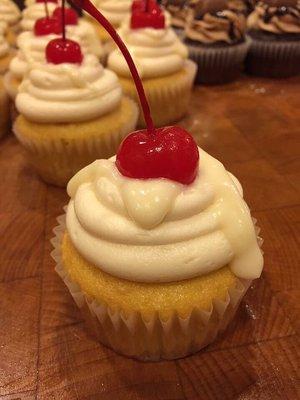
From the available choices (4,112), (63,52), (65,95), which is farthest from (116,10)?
(65,95)

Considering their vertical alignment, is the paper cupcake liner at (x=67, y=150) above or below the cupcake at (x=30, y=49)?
below

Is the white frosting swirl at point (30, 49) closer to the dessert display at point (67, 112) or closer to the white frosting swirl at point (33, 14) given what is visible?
the dessert display at point (67, 112)

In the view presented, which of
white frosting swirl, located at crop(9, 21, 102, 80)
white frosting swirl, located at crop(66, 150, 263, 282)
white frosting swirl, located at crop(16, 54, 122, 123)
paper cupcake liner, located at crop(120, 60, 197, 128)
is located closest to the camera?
white frosting swirl, located at crop(66, 150, 263, 282)

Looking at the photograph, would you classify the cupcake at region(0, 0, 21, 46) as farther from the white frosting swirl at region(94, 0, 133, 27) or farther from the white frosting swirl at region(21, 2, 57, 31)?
the white frosting swirl at region(94, 0, 133, 27)

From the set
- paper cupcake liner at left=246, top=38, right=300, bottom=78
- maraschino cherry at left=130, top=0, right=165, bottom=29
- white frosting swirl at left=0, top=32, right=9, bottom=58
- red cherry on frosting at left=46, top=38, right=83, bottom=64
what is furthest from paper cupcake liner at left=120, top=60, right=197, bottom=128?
white frosting swirl at left=0, top=32, right=9, bottom=58

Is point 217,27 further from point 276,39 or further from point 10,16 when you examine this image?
point 10,16

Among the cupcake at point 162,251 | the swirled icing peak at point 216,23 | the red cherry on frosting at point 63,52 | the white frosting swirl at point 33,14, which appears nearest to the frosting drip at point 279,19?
the swirled icing peak at point 216,23

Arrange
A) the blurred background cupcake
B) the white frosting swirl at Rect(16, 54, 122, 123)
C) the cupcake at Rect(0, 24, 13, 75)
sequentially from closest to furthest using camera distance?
the white frosting swirl at Rect(16, 54, 122, 123)
the cupcake at Rect(0, 24, 13, 75)
the blurred background cupcake

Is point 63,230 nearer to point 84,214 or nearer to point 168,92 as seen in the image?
point 84,214

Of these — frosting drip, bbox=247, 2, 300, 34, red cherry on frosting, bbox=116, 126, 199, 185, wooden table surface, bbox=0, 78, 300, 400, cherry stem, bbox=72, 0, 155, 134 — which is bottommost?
wooden table surface, bbox=0, 78, 300, 400

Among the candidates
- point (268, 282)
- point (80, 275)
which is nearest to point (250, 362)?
point (268, 282)
